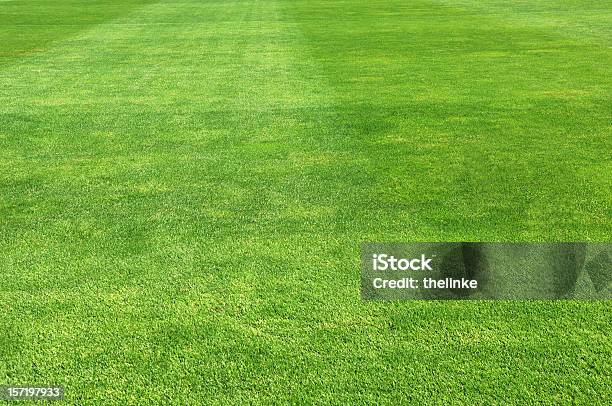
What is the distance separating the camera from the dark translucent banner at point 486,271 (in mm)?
3699

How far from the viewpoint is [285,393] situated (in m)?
2.89

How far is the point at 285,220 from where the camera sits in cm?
474

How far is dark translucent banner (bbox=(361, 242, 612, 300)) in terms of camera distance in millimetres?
3699

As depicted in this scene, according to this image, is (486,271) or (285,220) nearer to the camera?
(486,271)

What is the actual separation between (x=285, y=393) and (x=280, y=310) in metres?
0.71

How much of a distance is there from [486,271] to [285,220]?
1.66m

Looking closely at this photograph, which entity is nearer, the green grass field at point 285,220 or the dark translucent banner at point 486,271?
the green grass field at point 285,220

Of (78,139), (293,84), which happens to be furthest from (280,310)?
(293,84)

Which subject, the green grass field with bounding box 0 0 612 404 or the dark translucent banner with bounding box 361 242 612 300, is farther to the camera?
the dark translucent banner with bounding box 361 242 612 300

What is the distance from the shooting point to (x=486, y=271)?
12.8ft

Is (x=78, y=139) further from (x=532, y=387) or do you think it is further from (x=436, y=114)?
(x=532, y=387)

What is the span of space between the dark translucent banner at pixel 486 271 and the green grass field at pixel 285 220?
12cm

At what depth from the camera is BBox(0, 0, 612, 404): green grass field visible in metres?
3.05

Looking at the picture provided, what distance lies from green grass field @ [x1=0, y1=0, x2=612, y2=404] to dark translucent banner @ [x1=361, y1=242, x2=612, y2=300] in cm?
12
